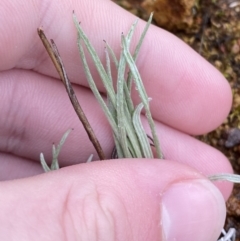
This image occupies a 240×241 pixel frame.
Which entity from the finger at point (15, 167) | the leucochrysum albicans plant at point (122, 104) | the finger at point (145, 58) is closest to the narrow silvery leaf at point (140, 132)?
the leucochrysum albicans plant at point (122, 104)

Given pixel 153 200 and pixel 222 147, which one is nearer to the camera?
pixel 153 200

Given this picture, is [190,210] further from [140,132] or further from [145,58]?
[145,58]

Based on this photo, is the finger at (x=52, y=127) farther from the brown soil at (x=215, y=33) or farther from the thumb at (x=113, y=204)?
the thumb at (x=113, y=204)

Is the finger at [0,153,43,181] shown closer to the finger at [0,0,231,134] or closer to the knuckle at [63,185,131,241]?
the finger at [0,0,231,134]

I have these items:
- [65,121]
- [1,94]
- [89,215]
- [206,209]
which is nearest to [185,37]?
[65,121]

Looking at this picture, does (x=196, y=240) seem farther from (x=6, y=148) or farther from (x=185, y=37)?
(x=185, y=37)

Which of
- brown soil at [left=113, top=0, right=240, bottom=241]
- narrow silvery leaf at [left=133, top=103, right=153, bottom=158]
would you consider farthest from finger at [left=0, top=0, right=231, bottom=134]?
narrow silvery leaf at [left=133, top=103, right=153, bottom=158]
